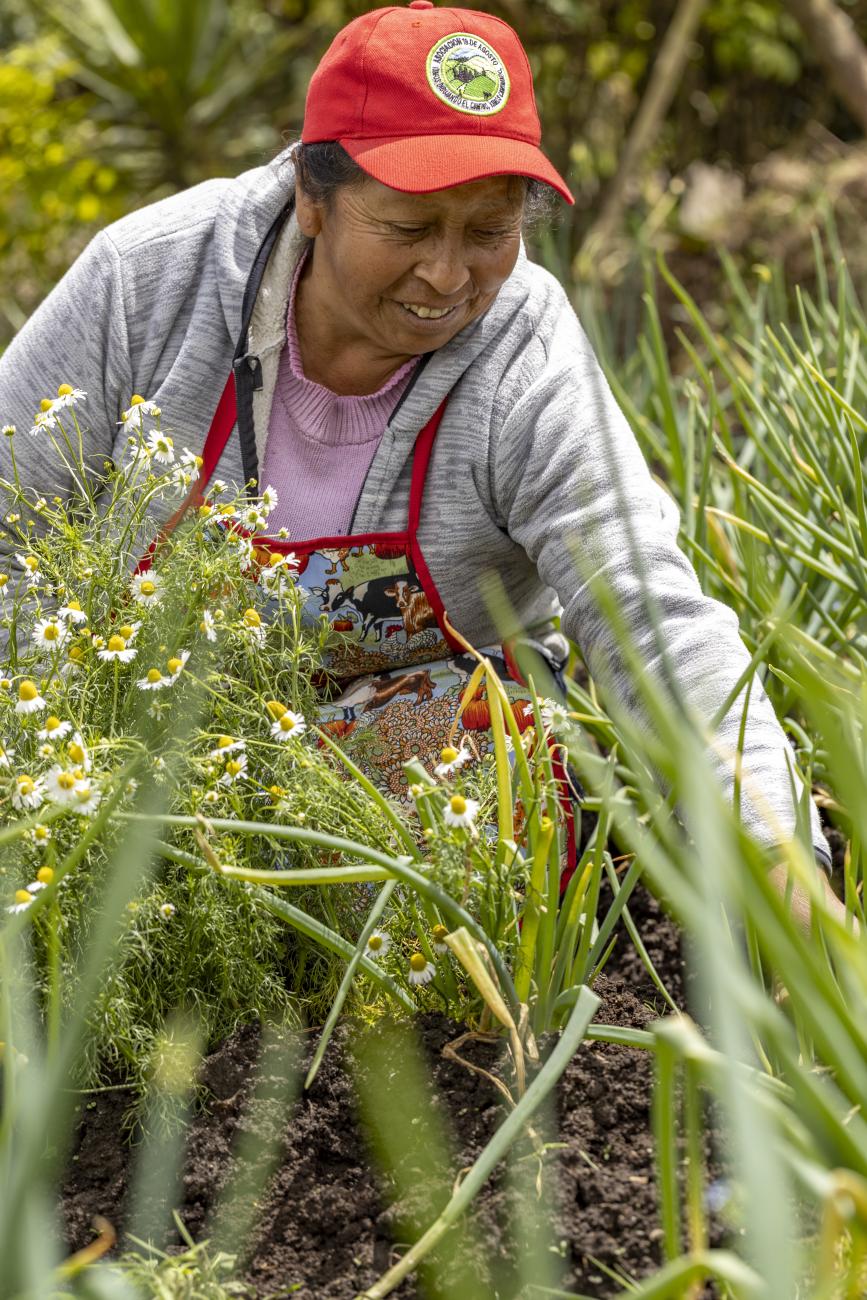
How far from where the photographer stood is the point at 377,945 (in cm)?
130

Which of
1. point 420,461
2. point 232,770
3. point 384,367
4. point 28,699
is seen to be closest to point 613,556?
point 420,461

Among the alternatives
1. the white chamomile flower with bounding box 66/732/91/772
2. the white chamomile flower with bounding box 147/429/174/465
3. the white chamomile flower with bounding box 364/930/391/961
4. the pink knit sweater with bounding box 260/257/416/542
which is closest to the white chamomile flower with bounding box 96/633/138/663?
the white chamomile flower with bounding box 66/732/91/772

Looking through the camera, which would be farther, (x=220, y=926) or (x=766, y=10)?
(x=766, y=10)

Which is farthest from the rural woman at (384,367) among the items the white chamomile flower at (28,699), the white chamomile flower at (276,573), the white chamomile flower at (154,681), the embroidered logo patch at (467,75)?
the white chamomile flower at (28,699)

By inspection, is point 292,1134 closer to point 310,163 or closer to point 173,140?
point 310,163

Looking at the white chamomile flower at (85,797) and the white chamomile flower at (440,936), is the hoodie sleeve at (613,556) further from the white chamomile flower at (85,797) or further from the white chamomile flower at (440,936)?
the white chamomile flower at (85,797)

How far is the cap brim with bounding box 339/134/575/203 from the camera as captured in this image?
61.6 inches

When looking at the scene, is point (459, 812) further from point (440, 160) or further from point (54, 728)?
point (440, 160)

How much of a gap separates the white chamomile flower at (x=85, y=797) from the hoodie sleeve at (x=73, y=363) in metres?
0.85

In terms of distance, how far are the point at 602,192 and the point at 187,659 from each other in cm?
388

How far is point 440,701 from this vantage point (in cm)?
183

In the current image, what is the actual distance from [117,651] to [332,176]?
75cm

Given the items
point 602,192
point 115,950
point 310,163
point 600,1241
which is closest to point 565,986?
point 600,1241

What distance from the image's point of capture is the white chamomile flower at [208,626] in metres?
1.27
